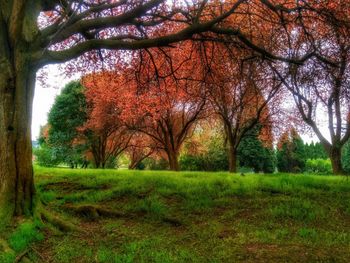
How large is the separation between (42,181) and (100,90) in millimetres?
13934

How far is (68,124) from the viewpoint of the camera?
28531mm

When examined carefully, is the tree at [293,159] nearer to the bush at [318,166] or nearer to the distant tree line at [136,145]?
the distant tree line at [136,145]

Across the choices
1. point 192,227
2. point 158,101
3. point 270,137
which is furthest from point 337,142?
point 192,227

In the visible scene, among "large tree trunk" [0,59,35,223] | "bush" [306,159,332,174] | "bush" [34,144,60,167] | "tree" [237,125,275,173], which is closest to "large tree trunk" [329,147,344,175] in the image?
"large tree trunk" [0,59,35,223]

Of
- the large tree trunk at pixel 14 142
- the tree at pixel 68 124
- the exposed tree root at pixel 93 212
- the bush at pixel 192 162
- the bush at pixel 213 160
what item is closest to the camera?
the large tree trunk at pixel 14 142

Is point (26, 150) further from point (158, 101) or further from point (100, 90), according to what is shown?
point (100, 90)

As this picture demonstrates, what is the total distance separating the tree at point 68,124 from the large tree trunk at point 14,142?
843 inches

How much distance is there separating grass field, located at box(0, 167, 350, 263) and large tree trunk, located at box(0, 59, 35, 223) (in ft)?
1.74

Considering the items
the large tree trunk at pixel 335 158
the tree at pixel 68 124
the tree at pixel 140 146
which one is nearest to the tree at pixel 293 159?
the tree at pixel 140 146

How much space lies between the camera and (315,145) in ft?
176

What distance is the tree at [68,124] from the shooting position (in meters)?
28.5

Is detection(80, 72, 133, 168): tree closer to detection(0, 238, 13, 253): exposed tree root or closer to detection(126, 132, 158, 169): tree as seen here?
detection(126, 132, 158, 169): tree

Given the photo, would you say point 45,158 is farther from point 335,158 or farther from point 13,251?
point 13,251

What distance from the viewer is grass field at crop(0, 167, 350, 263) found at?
584 centimetres
